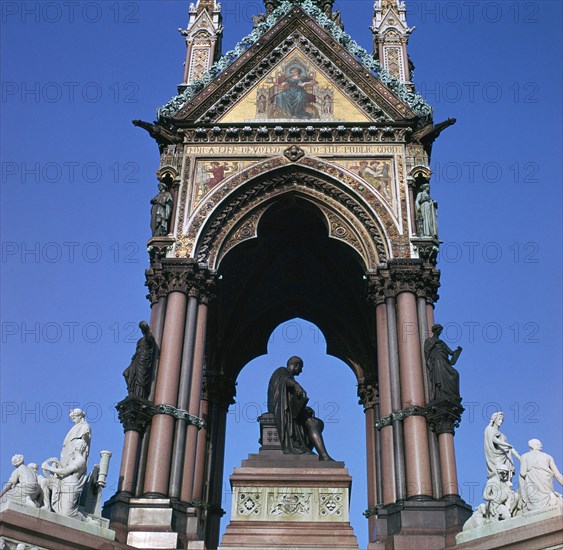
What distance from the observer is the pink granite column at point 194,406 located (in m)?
17.3

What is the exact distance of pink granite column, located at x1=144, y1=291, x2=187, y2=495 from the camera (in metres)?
16.8

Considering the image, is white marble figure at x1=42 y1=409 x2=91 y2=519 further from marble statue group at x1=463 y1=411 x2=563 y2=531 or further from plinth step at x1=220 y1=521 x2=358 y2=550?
marble statue group at x1=463 y1=411 x2=563 y2=531

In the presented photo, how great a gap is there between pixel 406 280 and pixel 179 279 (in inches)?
205

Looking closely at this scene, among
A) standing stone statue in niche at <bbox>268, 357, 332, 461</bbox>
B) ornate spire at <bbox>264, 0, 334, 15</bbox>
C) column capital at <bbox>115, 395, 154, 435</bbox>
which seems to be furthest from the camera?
ornate spire at <bbox>264, 0, 334, 15</bbox>

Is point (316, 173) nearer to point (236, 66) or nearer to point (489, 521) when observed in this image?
point (236, 66)

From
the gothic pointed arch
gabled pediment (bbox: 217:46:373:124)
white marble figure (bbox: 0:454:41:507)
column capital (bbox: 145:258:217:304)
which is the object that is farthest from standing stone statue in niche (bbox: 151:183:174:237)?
white marble figure (bbox: 0:454:41:507)

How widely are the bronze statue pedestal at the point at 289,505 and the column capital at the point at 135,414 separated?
2189mm

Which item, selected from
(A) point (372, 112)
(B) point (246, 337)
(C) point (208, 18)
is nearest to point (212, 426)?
(B) point (246, 337)

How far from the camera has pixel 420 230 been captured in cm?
1984

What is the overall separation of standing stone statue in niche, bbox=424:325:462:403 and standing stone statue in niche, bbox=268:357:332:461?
2926 mm

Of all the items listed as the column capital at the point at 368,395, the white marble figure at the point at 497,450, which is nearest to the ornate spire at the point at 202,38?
the column capital at the point at 368,395

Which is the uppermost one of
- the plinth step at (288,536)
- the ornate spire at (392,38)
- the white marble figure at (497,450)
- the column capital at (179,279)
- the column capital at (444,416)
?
the ornate spire at (392,38)

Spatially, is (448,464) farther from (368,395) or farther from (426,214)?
(368,395)

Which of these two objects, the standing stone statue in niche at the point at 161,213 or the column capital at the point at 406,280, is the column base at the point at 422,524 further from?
the standing stone statue in niche at the point at 161,213
